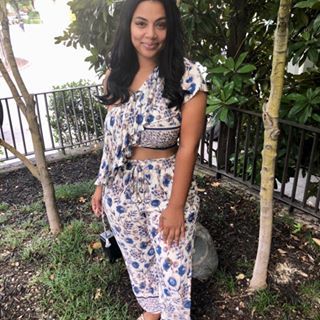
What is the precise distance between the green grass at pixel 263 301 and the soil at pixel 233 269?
0.01 metres

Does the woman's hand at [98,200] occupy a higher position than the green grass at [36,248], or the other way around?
the woman's hand at [98,200]

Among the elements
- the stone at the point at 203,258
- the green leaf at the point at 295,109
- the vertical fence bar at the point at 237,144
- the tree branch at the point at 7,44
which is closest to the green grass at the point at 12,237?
the tree branch at the point at 7,44

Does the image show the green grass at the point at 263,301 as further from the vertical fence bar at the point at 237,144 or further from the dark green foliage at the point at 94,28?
the dark green foliage at the point at 94,28

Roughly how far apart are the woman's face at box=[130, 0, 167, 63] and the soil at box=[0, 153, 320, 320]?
4.87 feet

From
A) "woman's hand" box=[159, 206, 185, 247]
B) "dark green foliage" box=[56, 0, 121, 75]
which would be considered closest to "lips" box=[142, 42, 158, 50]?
"woman's hand" box=[159, 206, 185, 247]

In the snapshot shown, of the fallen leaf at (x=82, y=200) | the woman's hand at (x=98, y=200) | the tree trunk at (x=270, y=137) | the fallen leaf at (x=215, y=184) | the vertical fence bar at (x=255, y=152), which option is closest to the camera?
the tree trunk at (x=270, y=137)

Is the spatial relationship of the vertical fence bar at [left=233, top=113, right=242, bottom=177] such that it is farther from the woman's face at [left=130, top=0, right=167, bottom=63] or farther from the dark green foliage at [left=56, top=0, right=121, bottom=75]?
the woman's face at [left=130, top=0, right=167, bottom=63]

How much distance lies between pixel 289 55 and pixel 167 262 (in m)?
1.75

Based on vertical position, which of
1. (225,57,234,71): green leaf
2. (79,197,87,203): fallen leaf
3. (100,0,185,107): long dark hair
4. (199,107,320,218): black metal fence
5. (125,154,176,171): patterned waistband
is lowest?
(79,197,87,203): fallen leaf

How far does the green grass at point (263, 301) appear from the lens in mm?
2057

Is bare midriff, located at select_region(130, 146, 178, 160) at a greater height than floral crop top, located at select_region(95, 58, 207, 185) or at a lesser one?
lesser

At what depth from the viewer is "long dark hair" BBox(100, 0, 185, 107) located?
1441mm

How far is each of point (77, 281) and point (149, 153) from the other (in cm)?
120

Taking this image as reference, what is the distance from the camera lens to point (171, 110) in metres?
1.49
